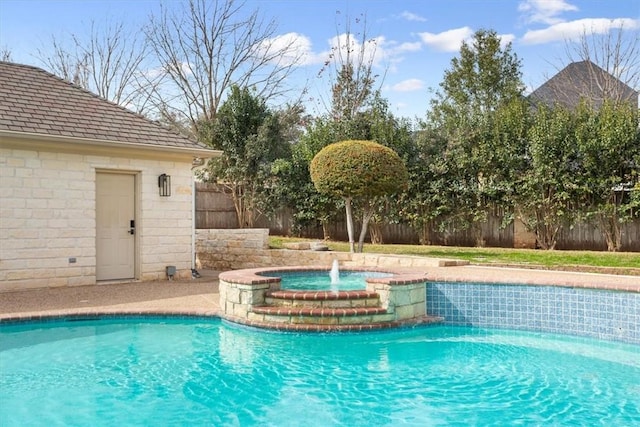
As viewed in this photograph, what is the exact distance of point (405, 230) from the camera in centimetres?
1775

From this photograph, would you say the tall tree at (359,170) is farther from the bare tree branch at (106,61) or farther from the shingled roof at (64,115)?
the bare tree branch at (106,61)

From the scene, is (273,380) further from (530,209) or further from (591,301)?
(530,209)

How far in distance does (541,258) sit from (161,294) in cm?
836

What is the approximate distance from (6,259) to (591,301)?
30.3 feet

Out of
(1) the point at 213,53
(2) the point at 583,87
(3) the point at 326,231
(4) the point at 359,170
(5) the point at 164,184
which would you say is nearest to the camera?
(5) the point at 164,184

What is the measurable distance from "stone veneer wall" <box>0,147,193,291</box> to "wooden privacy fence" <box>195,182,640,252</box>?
22.6 feet

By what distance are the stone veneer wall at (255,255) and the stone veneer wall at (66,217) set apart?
7.38ft

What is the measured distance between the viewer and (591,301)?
23.6 ft

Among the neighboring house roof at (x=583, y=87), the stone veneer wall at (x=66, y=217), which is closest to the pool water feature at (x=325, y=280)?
the stone veneer wall at (x=66, y=217)

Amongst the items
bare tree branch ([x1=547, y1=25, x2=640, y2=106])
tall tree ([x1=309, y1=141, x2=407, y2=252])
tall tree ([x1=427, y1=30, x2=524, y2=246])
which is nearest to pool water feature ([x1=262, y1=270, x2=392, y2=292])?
tall tree ([x1=309, y1=141, x2=407, y2=252])

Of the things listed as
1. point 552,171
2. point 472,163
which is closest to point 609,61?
point 552,171

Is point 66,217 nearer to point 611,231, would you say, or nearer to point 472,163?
point 472,163

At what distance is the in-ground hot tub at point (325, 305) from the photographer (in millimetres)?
7301

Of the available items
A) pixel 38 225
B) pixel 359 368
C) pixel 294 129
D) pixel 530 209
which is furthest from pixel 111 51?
pixel 359 368
